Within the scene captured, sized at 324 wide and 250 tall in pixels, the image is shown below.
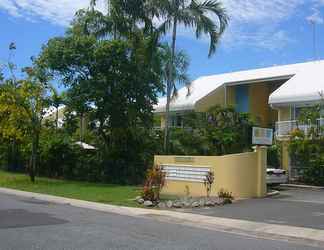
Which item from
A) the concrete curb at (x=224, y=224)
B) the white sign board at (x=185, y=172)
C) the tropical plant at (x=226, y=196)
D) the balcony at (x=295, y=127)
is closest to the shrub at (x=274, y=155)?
the balcony at (x=295, y=127)

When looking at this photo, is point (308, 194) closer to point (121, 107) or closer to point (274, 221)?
point (274, 221)

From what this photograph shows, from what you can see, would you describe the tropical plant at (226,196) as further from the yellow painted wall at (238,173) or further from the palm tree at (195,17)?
the palm tree at (195,17)

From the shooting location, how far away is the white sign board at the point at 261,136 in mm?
23359

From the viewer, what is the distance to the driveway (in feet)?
54.9

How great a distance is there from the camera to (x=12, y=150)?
1823 inches

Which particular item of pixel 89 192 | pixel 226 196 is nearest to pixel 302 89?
pixel 226 196

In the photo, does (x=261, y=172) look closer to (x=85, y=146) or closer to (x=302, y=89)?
(x=302, y=89)

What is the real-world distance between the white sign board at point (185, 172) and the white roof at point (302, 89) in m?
11.2

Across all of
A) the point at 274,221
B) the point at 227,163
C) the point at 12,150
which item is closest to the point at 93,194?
the point at 227,163

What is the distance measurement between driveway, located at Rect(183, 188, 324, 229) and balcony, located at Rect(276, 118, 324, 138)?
734cm

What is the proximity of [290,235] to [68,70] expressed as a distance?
72.6 feet

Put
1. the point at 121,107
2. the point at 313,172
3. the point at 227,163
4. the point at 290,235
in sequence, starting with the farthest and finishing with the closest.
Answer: the point at 121,107, the point at 313,172, the point at 227,163, the point at 290,235

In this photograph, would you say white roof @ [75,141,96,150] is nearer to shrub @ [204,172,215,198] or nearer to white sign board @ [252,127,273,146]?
shrub @ [204,172,215,198]

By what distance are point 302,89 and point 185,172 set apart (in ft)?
41.9
